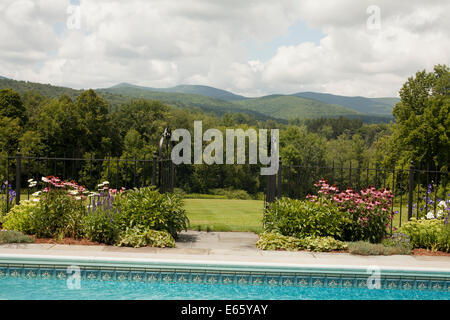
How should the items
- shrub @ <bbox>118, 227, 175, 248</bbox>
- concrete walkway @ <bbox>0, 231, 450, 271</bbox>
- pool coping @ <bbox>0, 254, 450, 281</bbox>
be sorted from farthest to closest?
shrub @ <bbox>118, 227, 175, 248</bbox> < concrete walkway @ <bbox>0, 231, 450, 271</bbox> < pool coping @ <bbox>0, 254, 450, 281</bbox>

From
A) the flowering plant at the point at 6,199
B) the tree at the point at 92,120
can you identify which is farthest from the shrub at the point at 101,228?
the tree at the point at 92,120

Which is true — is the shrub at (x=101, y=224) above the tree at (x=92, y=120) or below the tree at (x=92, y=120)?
below

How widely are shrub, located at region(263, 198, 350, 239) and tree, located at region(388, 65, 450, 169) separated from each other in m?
22.2

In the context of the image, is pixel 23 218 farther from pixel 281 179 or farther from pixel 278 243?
pixel 281 179

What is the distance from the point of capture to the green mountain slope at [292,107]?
119625 mm

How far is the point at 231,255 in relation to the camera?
574 centimetres

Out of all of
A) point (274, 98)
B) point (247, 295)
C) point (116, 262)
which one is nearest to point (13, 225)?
point (116, 262)

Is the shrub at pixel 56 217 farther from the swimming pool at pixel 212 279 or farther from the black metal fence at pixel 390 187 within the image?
the black metal fence at pixel 390 187

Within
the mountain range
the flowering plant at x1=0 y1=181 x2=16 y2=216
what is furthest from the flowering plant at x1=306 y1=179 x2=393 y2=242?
Result: the mountain range

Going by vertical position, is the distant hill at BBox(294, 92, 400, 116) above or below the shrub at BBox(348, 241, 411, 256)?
above

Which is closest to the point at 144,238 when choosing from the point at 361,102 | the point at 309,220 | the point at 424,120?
the point at 309,220

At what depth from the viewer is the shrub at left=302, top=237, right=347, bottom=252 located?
6238 mm

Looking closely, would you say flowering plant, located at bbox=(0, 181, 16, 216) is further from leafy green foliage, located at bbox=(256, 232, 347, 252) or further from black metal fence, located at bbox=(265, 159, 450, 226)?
black metal fence, located at bbox=(265, 159, 450, 226)

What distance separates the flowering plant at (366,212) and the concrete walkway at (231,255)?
2.78 feet
